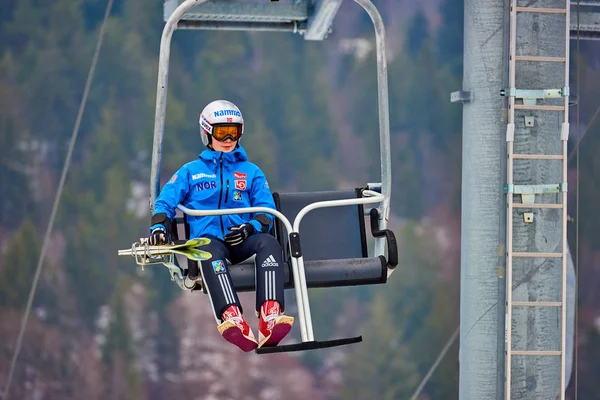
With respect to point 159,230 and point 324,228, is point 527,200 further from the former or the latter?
point 159,230

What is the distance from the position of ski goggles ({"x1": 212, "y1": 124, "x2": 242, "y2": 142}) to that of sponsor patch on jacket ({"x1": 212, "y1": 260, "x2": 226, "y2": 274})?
0.54 metres

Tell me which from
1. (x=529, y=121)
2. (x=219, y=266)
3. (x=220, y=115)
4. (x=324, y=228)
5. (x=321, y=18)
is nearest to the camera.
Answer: (x=219, y=266)

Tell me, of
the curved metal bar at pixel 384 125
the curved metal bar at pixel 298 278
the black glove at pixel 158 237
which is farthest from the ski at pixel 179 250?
the curved metal bar at pixel 384 125

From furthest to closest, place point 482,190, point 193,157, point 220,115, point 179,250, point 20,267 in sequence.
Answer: point 193,157, point 20,267, point 482,190, point 220,115, point 179,250

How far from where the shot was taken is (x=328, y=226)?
414cm

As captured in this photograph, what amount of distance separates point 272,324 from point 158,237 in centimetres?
49

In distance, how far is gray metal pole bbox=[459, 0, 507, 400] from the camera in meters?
5.07

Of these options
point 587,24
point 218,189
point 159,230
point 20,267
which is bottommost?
point 20,267

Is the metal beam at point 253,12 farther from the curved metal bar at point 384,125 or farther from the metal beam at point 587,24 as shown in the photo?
the metal beam at point 587,24

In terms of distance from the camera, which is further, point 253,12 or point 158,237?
point 253,12

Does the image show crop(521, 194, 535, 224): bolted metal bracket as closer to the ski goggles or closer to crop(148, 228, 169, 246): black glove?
the ski goggles

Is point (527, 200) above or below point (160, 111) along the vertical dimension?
below

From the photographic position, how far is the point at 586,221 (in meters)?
6.98

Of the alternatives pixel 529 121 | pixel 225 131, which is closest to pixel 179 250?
pixel 225 131
